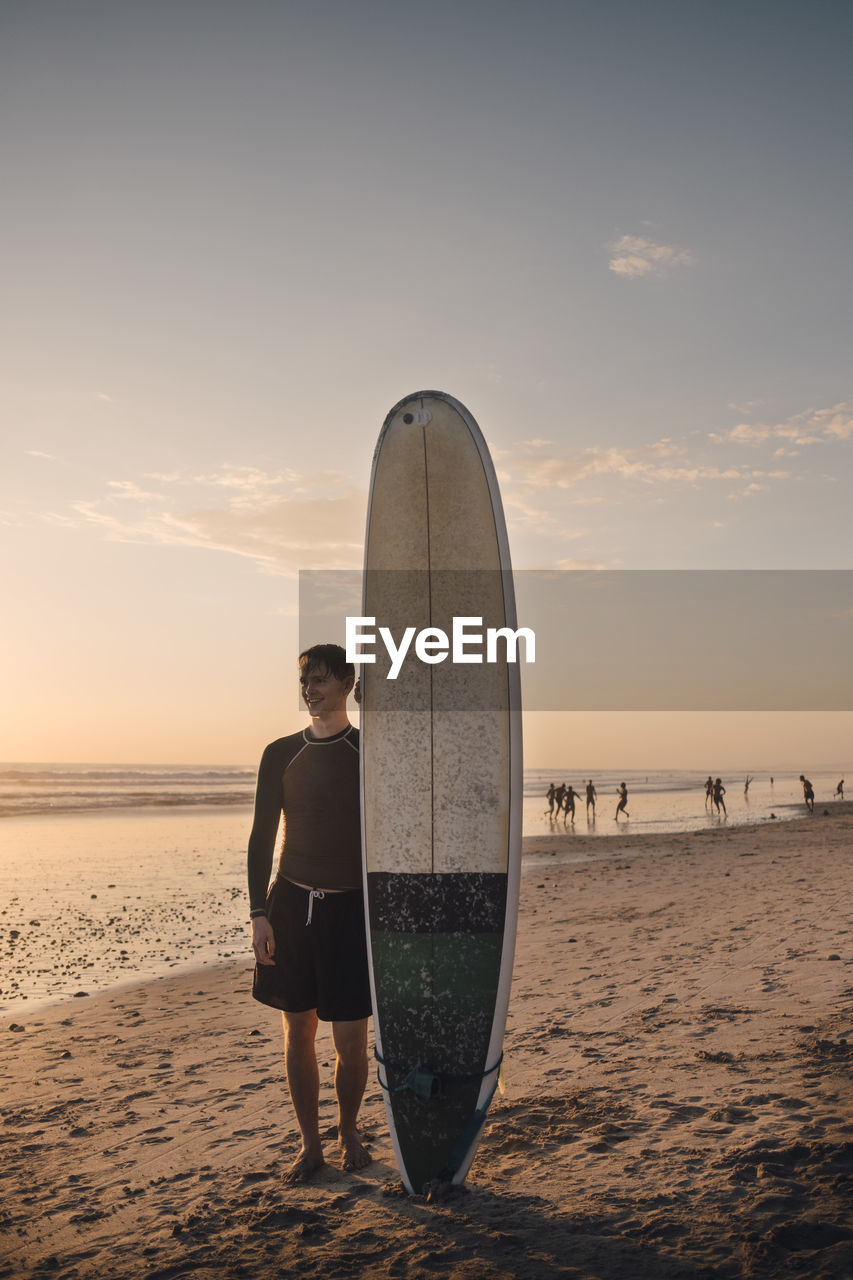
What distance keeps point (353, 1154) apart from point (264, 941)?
2.88ft

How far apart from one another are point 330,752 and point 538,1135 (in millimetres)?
1718

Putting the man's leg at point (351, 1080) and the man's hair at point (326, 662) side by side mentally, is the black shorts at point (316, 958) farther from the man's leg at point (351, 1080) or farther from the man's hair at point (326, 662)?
the man's hair at point (326, 662)

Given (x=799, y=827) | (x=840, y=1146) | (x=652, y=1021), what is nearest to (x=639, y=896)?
(x=652, y=1021)

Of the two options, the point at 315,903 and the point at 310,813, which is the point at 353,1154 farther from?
the point at 310,813

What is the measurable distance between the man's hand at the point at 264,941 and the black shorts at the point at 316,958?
0.07ft

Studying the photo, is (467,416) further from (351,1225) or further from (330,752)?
(351,1225)

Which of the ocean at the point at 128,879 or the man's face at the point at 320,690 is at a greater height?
the man's face at the point at 320,690

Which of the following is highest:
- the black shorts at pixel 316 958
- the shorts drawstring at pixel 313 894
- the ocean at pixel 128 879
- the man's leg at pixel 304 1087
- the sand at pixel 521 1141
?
the shorts drawstring at pixel 313 894

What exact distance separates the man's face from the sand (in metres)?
1.70

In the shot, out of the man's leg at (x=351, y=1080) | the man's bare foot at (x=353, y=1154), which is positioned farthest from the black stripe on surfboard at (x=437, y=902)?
the man's bare foot at (x=353, y=1154)

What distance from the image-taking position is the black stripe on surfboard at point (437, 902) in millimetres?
3379

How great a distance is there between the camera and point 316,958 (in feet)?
10.5

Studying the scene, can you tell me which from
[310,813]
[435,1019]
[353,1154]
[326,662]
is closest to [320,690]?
[326,662]

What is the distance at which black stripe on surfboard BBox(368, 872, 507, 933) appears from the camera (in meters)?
3.38
